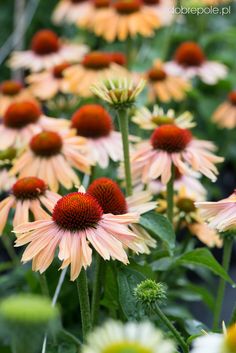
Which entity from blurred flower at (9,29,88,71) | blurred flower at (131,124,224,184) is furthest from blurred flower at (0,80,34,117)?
blurred flower at (131,124,224,184)

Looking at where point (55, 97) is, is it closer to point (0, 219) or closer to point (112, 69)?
point (112, 69)

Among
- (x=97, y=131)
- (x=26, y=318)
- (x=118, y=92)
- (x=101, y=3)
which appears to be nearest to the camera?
(x=26, y=318)

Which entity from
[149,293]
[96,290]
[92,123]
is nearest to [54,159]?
[92,123]

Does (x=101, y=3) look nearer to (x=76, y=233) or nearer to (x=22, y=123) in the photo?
(x=22, y=123)

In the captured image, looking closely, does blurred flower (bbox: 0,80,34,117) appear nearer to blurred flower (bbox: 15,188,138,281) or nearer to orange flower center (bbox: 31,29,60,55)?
orange flower center (bbox: 31,29,60,55)

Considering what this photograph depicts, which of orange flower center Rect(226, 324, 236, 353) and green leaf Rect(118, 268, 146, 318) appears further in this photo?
green leaf Rect(118, 268, 146, 318)

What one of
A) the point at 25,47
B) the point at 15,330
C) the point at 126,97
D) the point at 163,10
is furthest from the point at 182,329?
the point at 25,47
